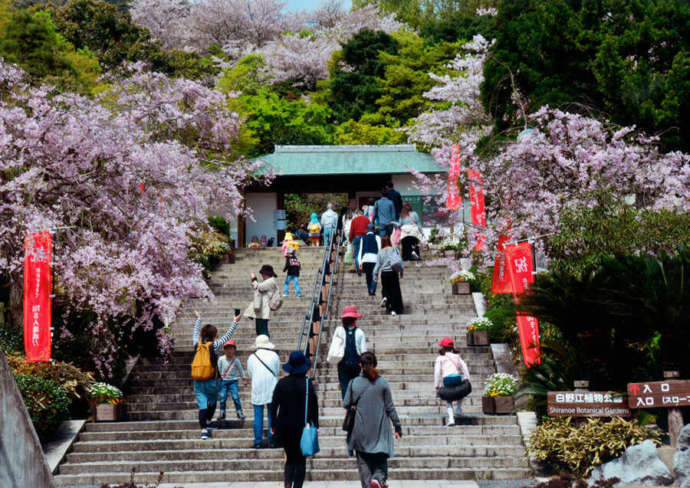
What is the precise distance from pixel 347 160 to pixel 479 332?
1752 cm

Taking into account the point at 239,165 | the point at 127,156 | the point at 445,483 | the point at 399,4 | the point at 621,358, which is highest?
the point at 399,4

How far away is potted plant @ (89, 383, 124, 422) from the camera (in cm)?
1352

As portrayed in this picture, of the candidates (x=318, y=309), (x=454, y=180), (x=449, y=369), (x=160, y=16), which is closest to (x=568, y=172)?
(x=454, y=180)

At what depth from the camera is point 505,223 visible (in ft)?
57.9

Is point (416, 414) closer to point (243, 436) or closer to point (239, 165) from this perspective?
point (243, 436)

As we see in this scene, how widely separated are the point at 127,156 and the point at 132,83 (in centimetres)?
1114

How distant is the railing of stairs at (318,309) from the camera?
608 inches

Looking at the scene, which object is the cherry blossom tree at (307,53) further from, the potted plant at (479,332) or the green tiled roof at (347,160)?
the potted plant at (479,332)

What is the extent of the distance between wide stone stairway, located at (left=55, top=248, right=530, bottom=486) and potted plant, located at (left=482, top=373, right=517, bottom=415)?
0.60 ft

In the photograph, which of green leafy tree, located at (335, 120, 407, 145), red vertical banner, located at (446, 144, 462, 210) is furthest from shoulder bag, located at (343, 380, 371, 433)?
green leafy tree, located at (335, 120, 407, 145)

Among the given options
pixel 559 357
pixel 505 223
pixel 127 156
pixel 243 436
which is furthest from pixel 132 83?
pixel 559 357

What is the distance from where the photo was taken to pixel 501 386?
13.1 metres

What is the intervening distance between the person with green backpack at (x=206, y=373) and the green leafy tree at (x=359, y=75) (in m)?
31.2

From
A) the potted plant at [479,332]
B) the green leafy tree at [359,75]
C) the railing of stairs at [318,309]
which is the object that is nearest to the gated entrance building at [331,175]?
the railing of stairs at [318,309]
